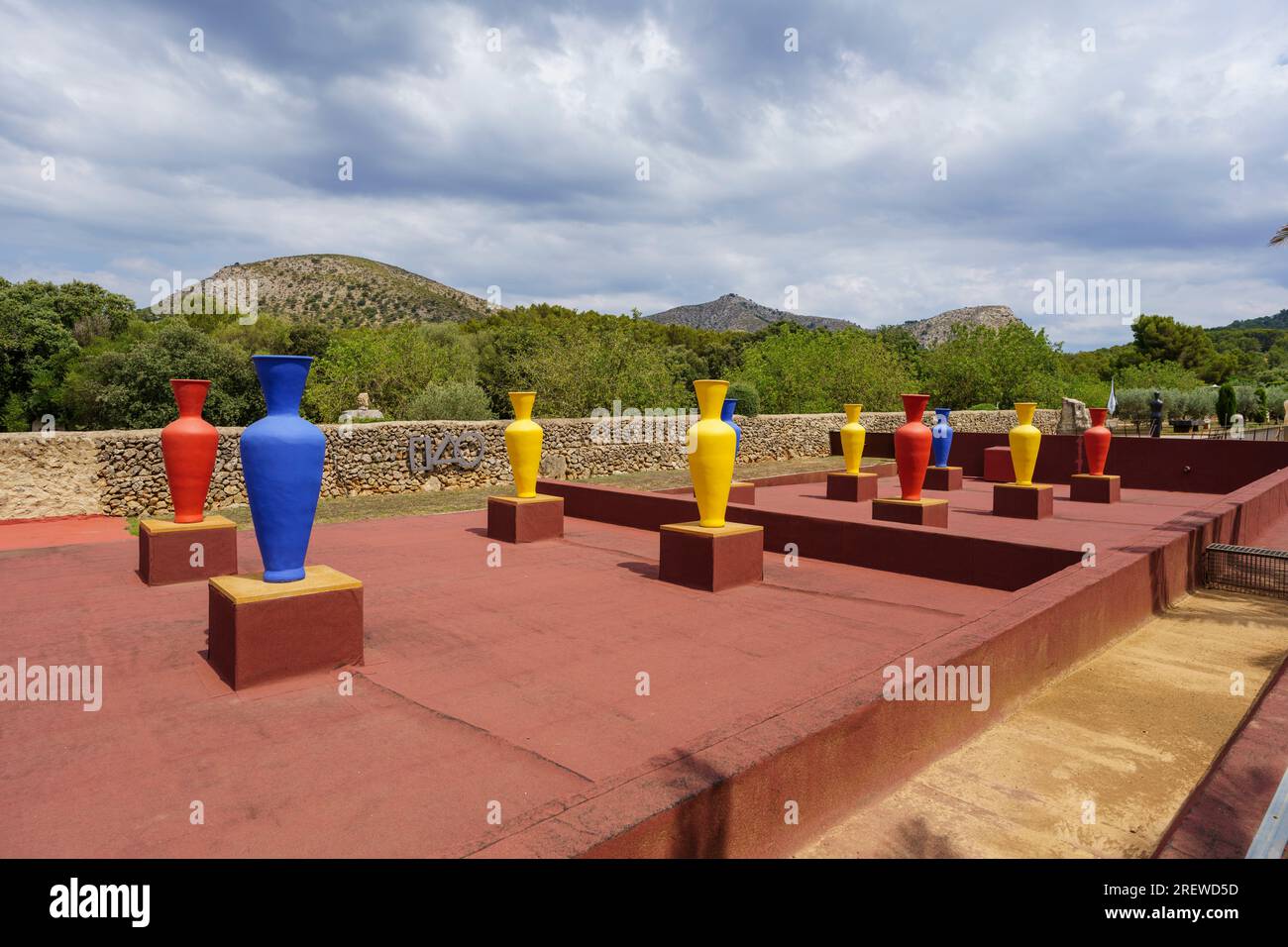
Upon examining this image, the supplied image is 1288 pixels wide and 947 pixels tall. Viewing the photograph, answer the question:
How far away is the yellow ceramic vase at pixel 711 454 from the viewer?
20.8ft

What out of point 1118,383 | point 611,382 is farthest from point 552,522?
point 1118,383

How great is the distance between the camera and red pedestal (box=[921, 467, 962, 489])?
1486 centimetres

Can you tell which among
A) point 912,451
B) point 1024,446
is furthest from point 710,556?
point 1024,446

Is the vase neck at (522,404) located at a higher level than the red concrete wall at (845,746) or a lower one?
higher

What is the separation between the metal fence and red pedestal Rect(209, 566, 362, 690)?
23.5 ft

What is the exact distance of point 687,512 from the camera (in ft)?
28.1

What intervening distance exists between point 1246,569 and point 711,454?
4890 millimetres

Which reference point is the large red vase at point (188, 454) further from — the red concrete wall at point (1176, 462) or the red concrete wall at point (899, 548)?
the red concrete wall at point (1176, 462)

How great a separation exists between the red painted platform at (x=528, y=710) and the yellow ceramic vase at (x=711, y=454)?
736 mm

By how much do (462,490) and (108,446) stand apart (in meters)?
5.31

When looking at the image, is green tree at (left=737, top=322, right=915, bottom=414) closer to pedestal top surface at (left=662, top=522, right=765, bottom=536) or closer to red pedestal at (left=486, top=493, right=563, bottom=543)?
red pedestal at (left=486, top=493, right=563, bottom=543)

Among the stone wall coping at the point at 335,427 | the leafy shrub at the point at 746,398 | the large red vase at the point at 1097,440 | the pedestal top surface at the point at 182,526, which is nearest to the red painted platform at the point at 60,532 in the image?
the stone wall coping at the point at 335,427
